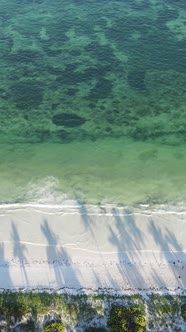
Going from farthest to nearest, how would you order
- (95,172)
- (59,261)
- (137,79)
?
(137,79) < (95,172) < (59,261)

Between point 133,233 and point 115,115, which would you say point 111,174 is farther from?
point 115,115

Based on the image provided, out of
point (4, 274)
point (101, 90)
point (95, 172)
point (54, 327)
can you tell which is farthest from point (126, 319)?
point (101, 90)

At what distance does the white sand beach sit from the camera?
43.3m

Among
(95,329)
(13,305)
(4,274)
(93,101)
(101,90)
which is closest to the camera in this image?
(95,329)

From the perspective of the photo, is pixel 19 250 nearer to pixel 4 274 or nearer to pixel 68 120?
pixel 4 274

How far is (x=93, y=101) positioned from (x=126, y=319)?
41051 millimetres

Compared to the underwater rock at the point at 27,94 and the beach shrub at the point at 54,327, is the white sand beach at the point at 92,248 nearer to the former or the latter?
the beach shrub at the point at 54,327

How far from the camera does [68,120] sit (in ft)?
220

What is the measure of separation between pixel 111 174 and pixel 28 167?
11.9 metres

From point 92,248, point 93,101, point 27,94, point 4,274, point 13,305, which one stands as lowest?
point 13,305

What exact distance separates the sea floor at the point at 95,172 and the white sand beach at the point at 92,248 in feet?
7.23

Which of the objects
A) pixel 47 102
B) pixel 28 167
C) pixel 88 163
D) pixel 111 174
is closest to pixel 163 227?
pixel 111 174

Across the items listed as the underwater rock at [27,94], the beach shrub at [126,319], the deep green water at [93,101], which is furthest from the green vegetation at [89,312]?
the underwater rock at [27,94]

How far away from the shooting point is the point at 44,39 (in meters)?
87.6
